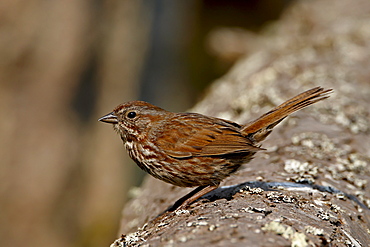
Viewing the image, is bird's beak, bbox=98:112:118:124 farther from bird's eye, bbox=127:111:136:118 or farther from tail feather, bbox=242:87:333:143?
tail feather, bbox=242:87:333:143

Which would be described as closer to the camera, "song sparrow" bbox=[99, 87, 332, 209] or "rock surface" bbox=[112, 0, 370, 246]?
"rock surface" bbox=[112, 0, 370, 246]

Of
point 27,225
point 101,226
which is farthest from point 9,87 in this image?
point 101,226

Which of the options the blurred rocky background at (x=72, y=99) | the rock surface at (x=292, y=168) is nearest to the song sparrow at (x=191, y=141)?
the rock surface at (x=292, y=168)

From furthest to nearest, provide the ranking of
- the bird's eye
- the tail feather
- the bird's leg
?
the bird's eye
the tail feather
the bird's leg

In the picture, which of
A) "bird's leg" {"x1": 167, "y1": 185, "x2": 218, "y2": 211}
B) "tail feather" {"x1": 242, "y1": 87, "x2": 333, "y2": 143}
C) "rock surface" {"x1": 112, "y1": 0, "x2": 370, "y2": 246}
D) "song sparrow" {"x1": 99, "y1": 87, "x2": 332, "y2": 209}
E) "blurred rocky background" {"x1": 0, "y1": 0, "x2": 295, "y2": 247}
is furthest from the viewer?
"blurred rocky background" {"x1": 0, "y1": 0, "x2": 295, "y2": 247}

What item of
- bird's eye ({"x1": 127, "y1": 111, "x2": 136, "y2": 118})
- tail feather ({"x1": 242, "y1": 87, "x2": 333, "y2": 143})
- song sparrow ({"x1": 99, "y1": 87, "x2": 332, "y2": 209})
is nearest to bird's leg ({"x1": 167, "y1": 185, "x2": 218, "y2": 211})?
song sparrow ({"x1": 99, "y1": 87, "x2": 332, "y2": 209})

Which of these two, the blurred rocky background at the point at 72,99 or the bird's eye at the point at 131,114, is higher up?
the blurred rocky background at the point at 72,99

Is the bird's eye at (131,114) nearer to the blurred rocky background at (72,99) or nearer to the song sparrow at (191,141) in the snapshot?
the song sparrow at (191,141)

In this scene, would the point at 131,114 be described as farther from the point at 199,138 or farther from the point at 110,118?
the point at 199,138
